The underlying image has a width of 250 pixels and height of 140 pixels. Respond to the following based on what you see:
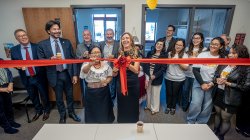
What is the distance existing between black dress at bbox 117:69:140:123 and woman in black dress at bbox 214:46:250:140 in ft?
3.95

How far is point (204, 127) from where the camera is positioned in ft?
6.31

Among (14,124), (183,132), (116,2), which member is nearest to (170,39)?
(116,2)

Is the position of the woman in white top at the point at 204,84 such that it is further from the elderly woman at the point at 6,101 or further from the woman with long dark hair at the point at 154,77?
the elderly woman at the point at 6,101

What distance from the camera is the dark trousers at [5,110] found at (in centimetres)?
284

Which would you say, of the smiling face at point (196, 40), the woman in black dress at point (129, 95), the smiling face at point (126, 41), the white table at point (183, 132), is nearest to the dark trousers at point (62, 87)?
the woman in black dress at point (129, 95)

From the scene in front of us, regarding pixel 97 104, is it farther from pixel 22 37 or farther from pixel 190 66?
pixel 190 66

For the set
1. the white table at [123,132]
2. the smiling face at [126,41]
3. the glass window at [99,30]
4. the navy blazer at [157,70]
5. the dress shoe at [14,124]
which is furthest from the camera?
the glass window at [99,30]

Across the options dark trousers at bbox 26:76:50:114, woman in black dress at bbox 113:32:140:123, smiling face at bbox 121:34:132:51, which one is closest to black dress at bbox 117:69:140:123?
woman in black dress at bbox 113:32:140:123

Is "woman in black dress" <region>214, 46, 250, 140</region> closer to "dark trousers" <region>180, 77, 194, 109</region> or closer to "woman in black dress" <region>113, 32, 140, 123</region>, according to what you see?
"dark trousers" <region>180, 77, 194, 109</region>

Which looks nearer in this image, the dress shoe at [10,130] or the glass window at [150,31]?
the dress shoe at [10,130]

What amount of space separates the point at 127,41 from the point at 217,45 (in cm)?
137

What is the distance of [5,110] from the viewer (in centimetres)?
299

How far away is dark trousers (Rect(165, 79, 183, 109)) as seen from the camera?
10.9ft

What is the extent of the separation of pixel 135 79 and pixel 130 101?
1.16 ft
